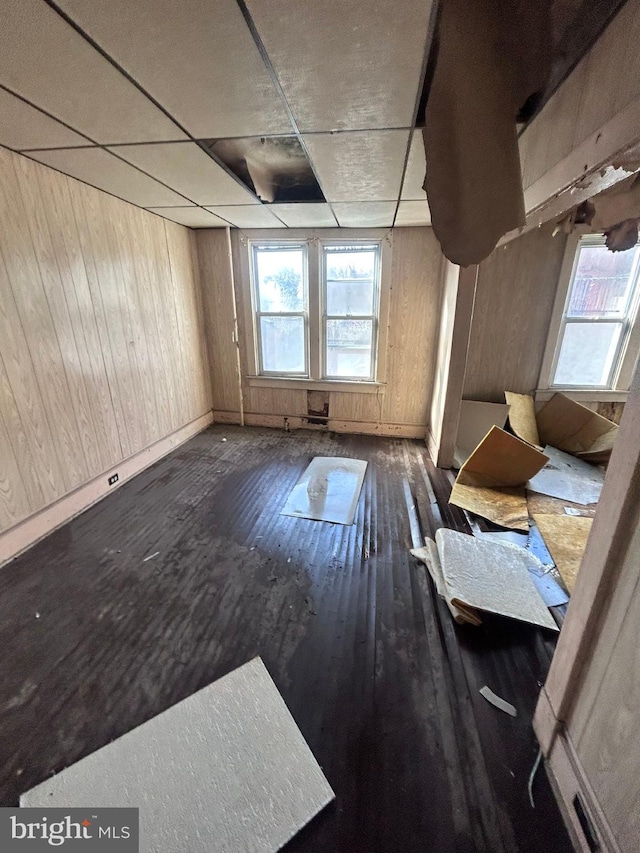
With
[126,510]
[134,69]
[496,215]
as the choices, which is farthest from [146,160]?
[126,510]

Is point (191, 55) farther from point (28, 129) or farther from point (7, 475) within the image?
point (7, 475)

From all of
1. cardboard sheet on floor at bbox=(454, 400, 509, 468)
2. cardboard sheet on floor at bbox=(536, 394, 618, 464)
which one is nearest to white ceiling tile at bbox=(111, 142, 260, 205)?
cardboard sheet on floor at bbox=(454, 400, 509, 468)

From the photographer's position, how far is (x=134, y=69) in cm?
127

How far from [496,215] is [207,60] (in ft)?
3.87

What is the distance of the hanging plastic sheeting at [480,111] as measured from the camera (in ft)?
3.34

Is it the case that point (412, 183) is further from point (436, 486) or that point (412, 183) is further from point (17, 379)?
point (17, 379)

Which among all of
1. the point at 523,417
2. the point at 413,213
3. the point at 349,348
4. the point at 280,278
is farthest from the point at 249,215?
the point at 523,417

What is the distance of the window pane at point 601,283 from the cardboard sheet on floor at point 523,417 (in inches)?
38.9

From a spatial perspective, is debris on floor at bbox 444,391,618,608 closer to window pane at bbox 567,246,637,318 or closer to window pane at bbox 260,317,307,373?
window pane at bbox 567,246,637,318

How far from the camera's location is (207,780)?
45.1 inches

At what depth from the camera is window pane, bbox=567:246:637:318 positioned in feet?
11.2

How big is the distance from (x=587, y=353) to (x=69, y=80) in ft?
15.0

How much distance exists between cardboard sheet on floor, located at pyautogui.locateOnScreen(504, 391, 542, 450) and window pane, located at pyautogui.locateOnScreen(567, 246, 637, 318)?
3.24 ft

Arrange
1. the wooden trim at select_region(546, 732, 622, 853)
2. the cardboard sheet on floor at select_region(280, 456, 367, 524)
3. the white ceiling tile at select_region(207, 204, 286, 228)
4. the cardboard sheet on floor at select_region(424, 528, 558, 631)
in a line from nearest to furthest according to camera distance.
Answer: the wooden trim at select_region(546, 732, 622, 853)
the cardboard sheet on floor at select_region(424, 528, 558, 631)
the cardboard sheet on floor at select_region(280, 456, 367, 524)
the white ceiling tile at select_region(207, 204, 286, 228)
